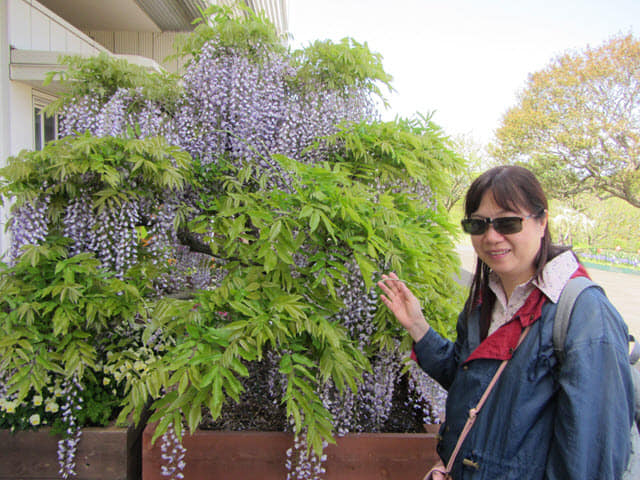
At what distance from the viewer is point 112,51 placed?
756 cm

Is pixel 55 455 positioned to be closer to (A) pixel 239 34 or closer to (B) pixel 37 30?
(A) pixel 239 34

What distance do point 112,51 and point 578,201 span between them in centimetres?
2233

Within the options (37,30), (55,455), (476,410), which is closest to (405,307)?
(476,410)

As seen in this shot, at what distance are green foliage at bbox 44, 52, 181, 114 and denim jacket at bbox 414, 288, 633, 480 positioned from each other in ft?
8.53

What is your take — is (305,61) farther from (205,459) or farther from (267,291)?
(205,459)

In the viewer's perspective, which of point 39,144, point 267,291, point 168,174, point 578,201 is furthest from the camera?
point 578,201

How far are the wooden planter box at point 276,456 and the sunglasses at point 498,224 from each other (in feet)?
5.08

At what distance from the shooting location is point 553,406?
1.05m

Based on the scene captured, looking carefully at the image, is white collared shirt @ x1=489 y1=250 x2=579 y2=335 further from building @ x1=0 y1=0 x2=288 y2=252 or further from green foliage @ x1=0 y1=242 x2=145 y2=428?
building @ x1=0 y1=0 x2=288 y2=252

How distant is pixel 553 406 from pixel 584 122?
16.3 m

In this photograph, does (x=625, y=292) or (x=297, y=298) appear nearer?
(x=297, y=298)

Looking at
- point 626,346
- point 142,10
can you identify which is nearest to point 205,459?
point 626,346

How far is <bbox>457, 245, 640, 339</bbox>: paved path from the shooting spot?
810cm

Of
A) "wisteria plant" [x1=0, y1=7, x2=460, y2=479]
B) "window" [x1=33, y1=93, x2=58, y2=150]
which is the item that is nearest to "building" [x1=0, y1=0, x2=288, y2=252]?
"window" [x1=33, y1=93, x2=58, y2=150]
